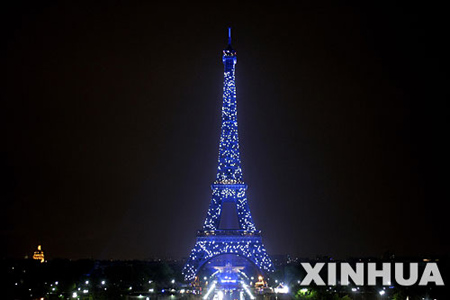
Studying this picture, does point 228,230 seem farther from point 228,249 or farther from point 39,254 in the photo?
point 39,254

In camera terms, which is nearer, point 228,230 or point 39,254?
point 228,230

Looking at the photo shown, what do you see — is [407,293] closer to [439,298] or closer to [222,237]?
[439,298]

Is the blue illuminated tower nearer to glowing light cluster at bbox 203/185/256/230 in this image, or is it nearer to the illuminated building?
glowing light cluster at bbox 203/185/256/230

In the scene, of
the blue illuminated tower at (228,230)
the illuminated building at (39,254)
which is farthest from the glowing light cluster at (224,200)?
the illuminated building at (39,254)

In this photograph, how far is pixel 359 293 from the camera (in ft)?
202

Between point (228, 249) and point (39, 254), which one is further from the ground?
point (39, 254)

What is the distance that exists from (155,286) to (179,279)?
31.4 feet

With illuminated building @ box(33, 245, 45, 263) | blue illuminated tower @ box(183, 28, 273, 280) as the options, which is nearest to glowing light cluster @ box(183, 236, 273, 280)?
blue illuminated tower @ box(183, 28, 273, 280)

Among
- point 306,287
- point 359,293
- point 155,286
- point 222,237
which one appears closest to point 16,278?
point 155,286

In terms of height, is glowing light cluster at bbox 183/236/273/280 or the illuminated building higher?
the illuminated building

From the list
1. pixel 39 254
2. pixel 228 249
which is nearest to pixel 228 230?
pixel 228 249

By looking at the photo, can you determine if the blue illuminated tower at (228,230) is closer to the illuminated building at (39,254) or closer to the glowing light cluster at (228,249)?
the glowing light cluster at (228,249)

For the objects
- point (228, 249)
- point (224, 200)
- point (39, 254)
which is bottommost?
point (228, 249)

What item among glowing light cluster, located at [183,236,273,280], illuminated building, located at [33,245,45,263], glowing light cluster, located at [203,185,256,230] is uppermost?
illuminated building, located at [33,245,45,263]
